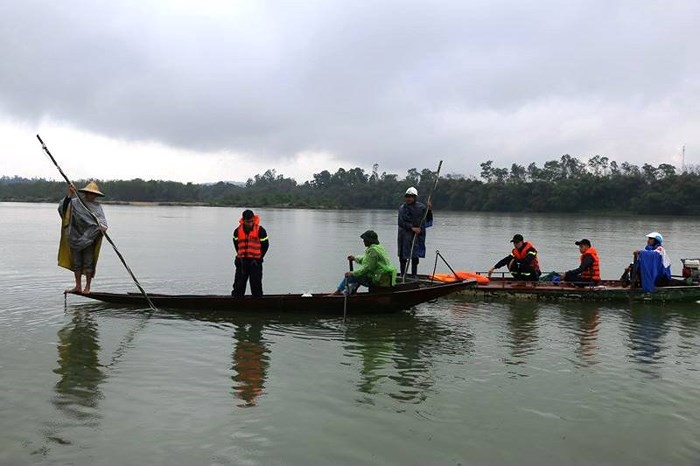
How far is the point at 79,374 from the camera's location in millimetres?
6898

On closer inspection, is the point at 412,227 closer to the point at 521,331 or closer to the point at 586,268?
the point at 521,331

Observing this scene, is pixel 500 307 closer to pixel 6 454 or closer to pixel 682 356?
pixel 682 356

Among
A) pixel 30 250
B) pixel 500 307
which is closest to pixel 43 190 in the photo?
pixel 30 250

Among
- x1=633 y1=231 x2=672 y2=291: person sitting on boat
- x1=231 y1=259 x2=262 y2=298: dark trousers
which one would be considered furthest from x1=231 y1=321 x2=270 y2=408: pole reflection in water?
x1=633 y1=231 x2=672 y2=291: person sitting on boat

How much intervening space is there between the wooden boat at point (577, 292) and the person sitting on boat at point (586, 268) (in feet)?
0.74

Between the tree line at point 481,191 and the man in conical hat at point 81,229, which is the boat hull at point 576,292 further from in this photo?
the tree line at point 481,191

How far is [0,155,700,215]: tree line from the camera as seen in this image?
74838mm

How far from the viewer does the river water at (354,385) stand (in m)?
5.06

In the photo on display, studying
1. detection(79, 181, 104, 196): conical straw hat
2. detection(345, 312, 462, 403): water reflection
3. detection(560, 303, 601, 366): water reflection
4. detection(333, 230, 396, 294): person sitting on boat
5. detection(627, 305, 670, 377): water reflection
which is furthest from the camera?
detection(79, 181, 104, 196): conical straw hat

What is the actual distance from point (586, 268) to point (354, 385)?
802 centimetres

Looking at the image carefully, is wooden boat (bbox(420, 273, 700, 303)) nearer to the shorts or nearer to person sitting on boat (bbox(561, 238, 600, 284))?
person sitting on boat (bbox(561, 238, 600, 284))

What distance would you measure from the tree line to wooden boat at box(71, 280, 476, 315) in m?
56.7

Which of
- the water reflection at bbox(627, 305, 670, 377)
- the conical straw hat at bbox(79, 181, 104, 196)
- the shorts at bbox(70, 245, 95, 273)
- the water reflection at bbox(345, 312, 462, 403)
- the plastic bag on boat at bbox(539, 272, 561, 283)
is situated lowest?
the water reflection at bbox(345, 312, 462, 403)

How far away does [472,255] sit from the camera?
1027 inches
